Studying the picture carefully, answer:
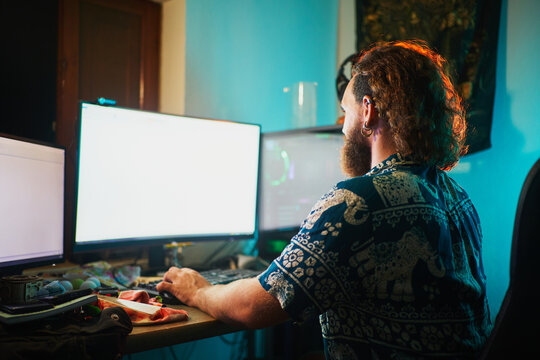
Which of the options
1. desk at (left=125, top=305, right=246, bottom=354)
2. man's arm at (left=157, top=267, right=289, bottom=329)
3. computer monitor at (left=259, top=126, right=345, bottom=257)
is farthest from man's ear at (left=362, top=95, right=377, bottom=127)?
computer monitor at (left=259, top=126, right=345, bottom=257)

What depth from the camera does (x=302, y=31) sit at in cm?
229

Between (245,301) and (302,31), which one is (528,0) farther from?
(245,301)

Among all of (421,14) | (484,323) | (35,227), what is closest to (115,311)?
A: (35,227)

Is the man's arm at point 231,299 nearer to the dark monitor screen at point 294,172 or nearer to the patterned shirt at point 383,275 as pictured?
the patterned shirt at point 383,275

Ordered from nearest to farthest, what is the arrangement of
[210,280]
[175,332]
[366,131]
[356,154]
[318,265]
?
[318,265] < [175,332] < [366,131] < [356,154] < [210,280]

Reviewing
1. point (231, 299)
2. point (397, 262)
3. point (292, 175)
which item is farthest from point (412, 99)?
point (292, 175)

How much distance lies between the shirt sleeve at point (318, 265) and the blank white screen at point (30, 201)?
0.64 meters

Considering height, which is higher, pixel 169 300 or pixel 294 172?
pixel 294 172

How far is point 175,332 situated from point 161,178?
572 mm

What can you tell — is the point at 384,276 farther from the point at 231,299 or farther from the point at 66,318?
the point at 66,318

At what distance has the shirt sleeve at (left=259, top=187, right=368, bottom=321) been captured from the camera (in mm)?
784

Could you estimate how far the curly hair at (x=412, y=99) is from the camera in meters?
0.94

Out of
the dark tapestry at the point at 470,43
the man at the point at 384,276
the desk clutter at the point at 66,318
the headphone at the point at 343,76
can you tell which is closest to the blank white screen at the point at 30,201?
the desk clutter at the point at 66,318

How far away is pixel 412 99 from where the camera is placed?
96cm
